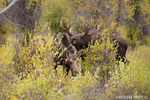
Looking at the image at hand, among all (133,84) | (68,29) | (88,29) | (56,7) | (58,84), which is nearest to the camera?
(58,84)

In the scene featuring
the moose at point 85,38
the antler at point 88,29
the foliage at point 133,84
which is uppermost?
the antler at point 88,29

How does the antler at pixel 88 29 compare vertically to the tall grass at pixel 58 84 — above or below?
above

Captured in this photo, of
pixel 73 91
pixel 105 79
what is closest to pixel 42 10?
pixel 105 79

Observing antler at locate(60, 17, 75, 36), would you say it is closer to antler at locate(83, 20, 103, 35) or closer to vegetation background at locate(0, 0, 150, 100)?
vegetation background at locate(0, 0, 150, 100)

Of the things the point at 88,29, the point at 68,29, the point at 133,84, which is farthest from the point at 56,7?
the point at 133,84

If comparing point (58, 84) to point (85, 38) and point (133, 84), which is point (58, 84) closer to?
point (133, 84)

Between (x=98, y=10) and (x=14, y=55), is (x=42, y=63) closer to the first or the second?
(x=14, y=55)

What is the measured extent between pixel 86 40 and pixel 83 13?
127cm

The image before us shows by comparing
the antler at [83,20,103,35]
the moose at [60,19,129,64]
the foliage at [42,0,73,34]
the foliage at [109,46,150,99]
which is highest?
the foliage at [42,0,73,34]

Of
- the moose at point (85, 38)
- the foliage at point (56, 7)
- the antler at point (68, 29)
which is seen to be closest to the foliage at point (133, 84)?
the foliage at point (56, 7)

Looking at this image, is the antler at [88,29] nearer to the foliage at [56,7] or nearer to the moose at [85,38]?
the moose at [85,38]

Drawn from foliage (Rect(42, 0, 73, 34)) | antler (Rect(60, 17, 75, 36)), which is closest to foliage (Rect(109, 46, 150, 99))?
foliage (Rect(42, 0, 73, 34))

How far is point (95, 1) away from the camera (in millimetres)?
10094

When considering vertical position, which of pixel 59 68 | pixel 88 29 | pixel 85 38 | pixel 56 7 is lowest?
pixel 59 68
